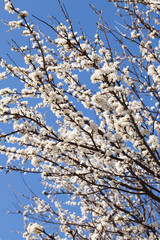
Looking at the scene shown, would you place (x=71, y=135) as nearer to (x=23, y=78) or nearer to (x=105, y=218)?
(x=23, y=78)

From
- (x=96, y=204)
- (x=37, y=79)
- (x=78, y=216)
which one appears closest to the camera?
(x=37, y=79)

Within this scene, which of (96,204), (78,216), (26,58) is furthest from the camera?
(78,216)

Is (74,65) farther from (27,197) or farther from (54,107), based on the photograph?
(27,197)

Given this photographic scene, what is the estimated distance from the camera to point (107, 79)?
2.98 metres

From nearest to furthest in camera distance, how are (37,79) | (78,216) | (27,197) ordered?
1. (37,79)
2. (27,197)
3. (78,216)

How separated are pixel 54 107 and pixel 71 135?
22.0 inches

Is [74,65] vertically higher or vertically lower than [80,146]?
higher

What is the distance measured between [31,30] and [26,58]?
0.48 m

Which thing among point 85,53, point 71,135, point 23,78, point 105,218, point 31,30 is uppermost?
point 31,30

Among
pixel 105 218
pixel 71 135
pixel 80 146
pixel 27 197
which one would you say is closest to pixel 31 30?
pixel 71 135

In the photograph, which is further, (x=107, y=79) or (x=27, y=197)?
(x=27, y=197)

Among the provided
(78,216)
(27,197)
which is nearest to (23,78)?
(27,197)

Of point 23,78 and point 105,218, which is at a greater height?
point 23,78

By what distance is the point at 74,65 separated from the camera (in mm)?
4289
